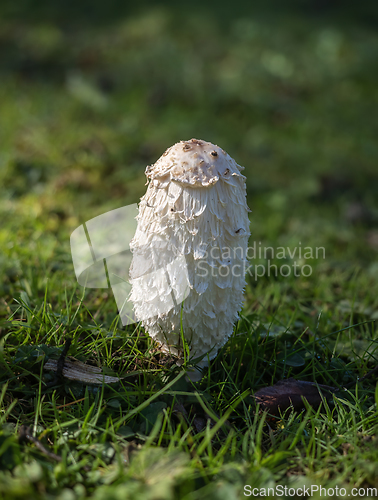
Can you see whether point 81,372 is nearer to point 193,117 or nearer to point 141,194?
point 141,194

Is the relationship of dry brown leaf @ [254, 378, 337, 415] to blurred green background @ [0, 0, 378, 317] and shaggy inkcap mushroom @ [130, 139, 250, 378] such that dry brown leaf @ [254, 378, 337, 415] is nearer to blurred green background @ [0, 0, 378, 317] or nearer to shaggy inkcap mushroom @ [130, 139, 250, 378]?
shaggy inkcap mushroom @ [130, 139, 250, 378]

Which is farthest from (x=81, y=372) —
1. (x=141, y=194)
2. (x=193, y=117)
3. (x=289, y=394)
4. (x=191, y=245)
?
(x=193, y=117)

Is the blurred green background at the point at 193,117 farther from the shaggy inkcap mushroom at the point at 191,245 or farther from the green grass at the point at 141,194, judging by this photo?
the shaggy inkcap mushroom at the point at 191,245

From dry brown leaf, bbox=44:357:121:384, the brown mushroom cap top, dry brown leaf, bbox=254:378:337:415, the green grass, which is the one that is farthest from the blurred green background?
Answer: the brown mushroom cap top

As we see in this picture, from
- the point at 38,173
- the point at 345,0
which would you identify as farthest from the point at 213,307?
the point at 345,0

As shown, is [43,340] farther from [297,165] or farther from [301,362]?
[297,165]

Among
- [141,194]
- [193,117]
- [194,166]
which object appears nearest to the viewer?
[194,166]
